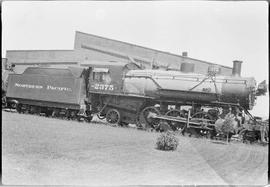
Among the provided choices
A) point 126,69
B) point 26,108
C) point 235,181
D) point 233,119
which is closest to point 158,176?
point 235,181

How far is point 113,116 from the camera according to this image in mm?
17359

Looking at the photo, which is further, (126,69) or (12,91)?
(12,91)

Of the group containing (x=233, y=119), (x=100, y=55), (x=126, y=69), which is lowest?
(x=233, y=119)

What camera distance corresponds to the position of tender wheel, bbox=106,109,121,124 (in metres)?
17.1

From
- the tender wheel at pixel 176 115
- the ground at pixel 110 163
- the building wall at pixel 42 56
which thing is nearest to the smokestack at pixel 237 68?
the tender wheel at pixel 176 115

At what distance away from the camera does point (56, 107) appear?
1822cm

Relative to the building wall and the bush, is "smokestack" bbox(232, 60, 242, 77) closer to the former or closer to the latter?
the bush

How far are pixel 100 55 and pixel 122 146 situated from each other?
27.2m

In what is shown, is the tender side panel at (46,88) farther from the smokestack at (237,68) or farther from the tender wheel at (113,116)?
the smokestack at (237,68)

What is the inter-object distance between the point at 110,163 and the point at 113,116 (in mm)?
10254

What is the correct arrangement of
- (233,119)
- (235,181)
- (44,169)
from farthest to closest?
(233,119), (235,181), (44,169)

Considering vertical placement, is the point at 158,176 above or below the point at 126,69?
below

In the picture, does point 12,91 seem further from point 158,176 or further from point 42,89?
point 158,176

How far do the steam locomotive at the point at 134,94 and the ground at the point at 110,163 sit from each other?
503cm
